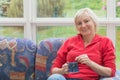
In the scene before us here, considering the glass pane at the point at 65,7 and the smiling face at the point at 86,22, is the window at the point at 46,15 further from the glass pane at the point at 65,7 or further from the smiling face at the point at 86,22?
the smiling face at the point at 86,22

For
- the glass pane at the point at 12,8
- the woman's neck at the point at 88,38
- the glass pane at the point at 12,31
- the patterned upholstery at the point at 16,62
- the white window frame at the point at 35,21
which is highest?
the glass pane at the point at 12,8

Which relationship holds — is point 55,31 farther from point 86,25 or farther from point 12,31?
point 86,25

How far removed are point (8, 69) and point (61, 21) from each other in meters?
0.85

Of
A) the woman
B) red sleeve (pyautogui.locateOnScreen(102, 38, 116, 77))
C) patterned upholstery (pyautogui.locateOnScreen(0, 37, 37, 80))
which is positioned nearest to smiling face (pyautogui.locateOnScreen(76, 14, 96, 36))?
the woman

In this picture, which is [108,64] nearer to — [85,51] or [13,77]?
[85,51]

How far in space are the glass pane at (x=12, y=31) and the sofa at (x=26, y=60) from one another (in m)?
0.47

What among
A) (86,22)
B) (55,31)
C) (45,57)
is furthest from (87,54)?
(55,31)

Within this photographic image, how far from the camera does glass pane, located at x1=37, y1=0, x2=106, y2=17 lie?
3.10 meters

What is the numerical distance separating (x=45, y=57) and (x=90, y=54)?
0.57 meters

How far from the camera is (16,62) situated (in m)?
2.72

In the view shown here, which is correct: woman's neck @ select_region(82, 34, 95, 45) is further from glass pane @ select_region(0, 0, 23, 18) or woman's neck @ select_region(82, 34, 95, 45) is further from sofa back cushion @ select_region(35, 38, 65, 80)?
glass pane @ select_region(0, 0, 23, 18)

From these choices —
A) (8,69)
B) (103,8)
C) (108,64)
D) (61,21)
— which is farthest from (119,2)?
(8,69)

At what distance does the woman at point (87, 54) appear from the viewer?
7.32ft

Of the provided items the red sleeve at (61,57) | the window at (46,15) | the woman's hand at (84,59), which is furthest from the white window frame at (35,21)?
the woman's hand at (84,59)
